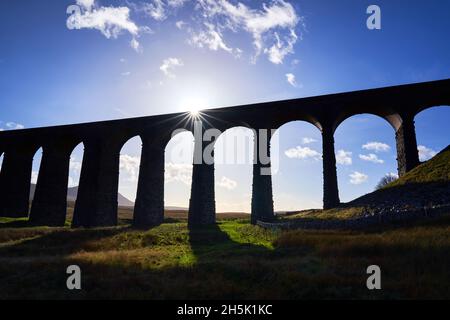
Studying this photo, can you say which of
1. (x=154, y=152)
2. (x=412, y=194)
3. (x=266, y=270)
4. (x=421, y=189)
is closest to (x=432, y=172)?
(x=421, y=189)

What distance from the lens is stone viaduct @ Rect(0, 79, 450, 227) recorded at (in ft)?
96.7

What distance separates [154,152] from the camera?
36.0 m

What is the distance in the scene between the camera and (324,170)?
30.3 m

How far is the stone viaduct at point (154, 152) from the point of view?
29.5m

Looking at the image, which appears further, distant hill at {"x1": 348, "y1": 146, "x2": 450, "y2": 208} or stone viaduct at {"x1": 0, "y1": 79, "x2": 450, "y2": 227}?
stone viaduct at {"x1": 0, "y1": 79, "x2": 450, "y2": 227}

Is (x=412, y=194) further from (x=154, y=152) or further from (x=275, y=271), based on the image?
(x=154, y=152)

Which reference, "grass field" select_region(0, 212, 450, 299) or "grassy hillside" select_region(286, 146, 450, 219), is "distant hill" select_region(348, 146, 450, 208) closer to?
"grassy hillside" select_region(286, 146, 450, 219)

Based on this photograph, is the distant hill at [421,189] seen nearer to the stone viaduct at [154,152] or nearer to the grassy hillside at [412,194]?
the grassy hillside at [412,194]

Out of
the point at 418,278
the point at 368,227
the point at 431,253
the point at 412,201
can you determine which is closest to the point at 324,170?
the point at 412,201

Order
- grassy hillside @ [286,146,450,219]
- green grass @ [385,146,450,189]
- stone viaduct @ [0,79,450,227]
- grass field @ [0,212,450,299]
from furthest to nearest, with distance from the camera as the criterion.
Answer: stone viaduct @ [0,79,450,227] → green grass @ [385,146,450,189] → grassy hillside @ [286,146,450,219] → grass field @ [0,212,450,299]

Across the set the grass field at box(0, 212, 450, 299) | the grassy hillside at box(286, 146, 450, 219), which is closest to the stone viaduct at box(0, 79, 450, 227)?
the grassy hillside at box(286, 146, 450, 219)

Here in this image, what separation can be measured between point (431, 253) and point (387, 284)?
334 cm

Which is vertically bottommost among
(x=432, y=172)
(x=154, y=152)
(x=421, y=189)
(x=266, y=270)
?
(x=266, y=270)

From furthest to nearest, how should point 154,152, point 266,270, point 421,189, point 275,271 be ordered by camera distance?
point 154,152, point 421,189, point 266,270, point 275,271
